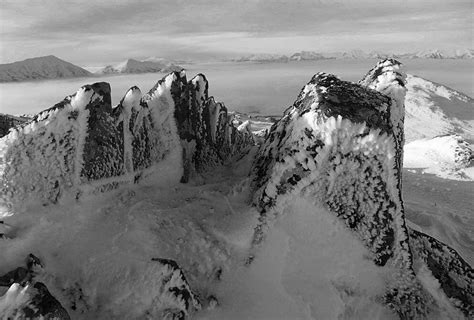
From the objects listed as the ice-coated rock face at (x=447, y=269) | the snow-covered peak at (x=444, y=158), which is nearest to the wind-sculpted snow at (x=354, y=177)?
the ice-coated rock face at (x=447, y=269)

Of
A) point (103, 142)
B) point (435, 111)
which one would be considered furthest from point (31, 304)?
point (435, 111)

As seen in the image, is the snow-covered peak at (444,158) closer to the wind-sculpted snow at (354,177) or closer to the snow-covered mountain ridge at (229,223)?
the snow-covered mountain ridge at (229,223)

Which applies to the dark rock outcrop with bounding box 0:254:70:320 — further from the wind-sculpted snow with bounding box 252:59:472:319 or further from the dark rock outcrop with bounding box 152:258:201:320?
the wind-sculpted snow with bounding box 252:59:472:319

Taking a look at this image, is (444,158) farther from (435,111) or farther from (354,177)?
(435,111)

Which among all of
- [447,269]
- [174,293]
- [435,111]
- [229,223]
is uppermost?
[229,223]

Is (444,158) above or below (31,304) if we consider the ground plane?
below

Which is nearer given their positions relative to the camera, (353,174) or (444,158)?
(353,174)

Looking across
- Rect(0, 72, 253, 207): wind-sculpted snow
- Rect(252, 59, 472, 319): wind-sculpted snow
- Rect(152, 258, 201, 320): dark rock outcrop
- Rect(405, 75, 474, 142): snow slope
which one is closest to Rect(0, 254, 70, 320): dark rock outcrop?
Rect(152, 258, 201, 320): dark rock outcrop
